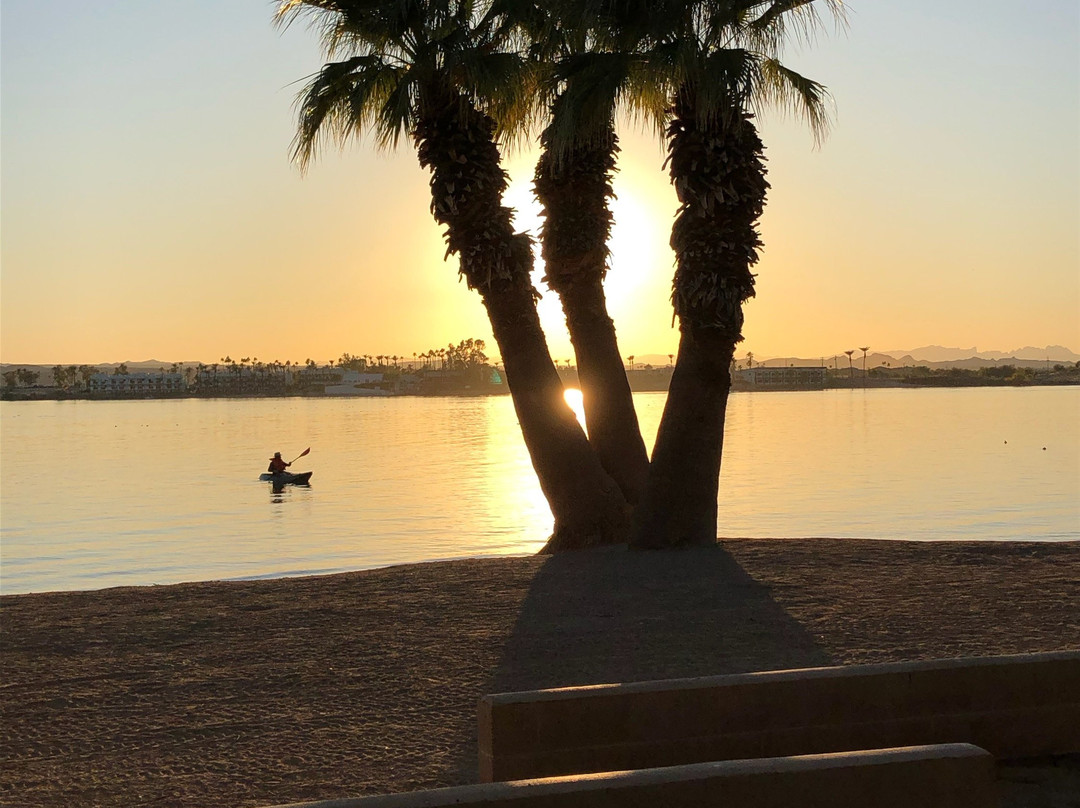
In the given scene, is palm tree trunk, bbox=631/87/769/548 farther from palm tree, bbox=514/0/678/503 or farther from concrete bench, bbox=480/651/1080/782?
concrete bench, bbox=480/651/1080/782

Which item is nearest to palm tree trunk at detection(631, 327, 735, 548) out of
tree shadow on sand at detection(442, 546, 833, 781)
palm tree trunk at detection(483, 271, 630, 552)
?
tree shadow on sand at detection(442, 546, 833, 781)

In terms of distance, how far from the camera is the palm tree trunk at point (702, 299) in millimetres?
11992

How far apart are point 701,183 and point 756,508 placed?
63.3 ft

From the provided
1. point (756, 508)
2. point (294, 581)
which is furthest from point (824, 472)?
point (294, 581)

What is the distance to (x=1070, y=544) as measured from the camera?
12711mm

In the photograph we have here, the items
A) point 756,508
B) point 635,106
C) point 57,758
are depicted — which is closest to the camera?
point 57,758

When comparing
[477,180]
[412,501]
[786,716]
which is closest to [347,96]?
[477,180]

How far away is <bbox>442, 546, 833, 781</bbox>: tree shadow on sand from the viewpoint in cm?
741

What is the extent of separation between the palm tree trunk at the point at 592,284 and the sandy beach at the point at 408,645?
1.96 m

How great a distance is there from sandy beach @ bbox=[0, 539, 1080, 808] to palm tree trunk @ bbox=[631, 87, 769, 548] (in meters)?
0.53

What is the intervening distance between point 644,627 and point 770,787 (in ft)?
16.5

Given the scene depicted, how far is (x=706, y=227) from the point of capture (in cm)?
1205

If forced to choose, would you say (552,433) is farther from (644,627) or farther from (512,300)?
(644,627)

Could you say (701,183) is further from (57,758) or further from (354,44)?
(57,758)
